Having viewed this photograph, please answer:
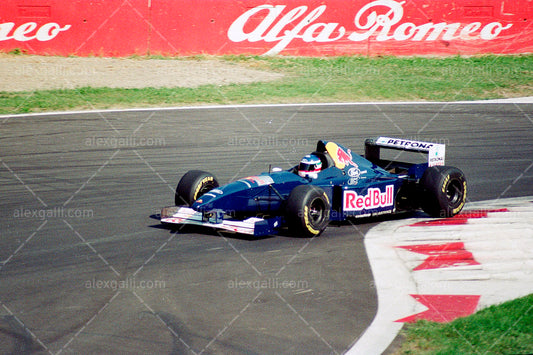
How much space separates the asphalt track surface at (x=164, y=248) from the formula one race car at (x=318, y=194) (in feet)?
0.86

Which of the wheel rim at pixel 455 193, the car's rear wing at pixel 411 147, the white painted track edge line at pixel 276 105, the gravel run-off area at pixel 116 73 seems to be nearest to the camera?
the wheel rim at pixel 455 193

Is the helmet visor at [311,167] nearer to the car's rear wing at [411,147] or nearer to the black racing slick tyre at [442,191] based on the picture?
the black racing slick tyre at [442,191]

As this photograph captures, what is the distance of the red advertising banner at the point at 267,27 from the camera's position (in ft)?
77.4

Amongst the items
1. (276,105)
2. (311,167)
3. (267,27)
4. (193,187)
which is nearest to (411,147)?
(311,167)

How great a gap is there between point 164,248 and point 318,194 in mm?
2025

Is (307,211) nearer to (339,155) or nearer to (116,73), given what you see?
(339,155)

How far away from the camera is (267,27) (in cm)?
2519

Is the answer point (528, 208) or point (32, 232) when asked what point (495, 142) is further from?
point (32, 232)

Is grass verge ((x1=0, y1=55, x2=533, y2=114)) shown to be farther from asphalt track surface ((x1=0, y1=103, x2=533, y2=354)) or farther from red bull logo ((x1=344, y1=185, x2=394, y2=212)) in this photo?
red bull logo ((x1=344, y1=185, x2=394, y2=212))

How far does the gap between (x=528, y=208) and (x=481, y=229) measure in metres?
1.71

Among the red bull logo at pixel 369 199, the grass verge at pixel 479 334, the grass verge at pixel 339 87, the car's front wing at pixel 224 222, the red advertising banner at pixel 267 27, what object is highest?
the red advertising banner at pixel 267 27

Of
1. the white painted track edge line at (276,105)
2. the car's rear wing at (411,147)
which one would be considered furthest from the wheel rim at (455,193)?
the white painted track edge line at (276,105)

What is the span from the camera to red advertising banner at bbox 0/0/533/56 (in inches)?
929

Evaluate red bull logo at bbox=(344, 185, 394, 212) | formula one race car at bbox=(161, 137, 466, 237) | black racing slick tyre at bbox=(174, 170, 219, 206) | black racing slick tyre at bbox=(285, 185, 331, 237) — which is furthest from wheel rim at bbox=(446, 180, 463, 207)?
black racing slick tyre at bbox=(174, 170, 219, 206)
